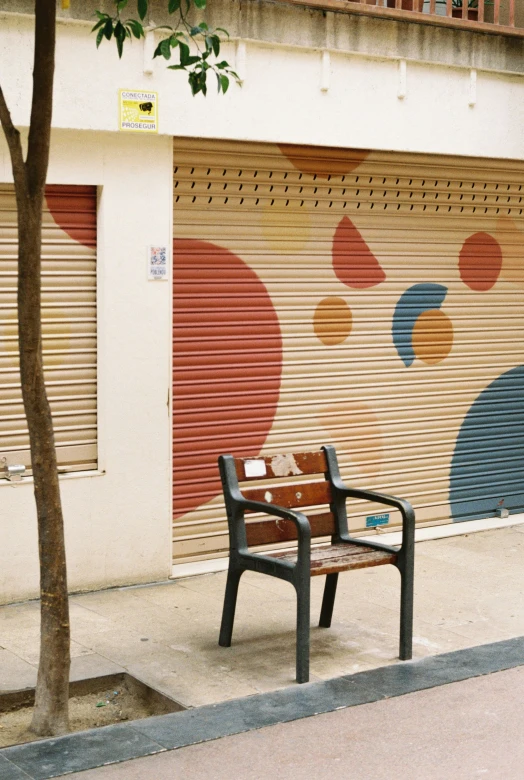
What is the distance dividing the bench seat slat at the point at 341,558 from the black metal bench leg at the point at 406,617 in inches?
4.6

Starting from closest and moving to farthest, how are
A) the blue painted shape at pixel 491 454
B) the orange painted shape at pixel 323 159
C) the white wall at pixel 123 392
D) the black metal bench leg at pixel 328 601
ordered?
the black metal bench leg at pixel 328 601
the white wall at pixel 123 392
the orange painted shape at pixel 323 159
the blue painted shape at pixel 491 454

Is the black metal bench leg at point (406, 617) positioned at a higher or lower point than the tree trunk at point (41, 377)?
lower

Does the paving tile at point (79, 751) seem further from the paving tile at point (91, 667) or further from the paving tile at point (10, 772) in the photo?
the paving tile at point (91, 667)

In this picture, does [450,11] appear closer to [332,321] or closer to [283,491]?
[332,321]

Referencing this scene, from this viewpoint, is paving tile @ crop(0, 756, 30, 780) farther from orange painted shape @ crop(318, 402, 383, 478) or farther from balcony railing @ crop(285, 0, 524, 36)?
balcony railing @ crop(285, 0, 524, 36)

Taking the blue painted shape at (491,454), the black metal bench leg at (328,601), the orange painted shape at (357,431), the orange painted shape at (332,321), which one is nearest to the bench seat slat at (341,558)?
the black metal bench leg at (328,601)

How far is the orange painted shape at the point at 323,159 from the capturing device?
8586 mm

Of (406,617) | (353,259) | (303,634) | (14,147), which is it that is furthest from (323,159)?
(303,634)

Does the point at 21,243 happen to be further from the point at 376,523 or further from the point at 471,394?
the point at 471,394

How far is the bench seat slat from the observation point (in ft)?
20.5

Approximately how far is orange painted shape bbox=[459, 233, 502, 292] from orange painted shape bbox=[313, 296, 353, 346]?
1.34 m

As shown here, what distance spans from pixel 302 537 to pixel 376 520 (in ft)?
11.7

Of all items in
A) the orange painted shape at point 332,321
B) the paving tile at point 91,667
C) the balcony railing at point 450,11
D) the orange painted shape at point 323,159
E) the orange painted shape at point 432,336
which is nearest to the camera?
the paving tile at point 91,667

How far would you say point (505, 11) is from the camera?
10031 millimetres
